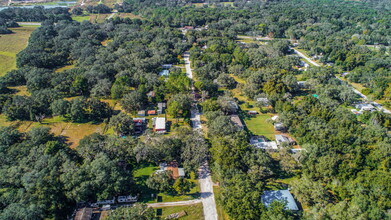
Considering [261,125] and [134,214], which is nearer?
[134,214]

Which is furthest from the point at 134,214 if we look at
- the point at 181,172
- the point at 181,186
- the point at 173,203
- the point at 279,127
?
the point at 279,127

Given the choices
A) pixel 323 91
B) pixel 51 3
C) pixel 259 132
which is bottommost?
pixel 259 132

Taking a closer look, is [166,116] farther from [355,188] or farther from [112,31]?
[112,31]

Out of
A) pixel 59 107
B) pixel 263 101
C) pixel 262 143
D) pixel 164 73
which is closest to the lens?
pixel 262 143

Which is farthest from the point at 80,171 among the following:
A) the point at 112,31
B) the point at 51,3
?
the point at 51,3

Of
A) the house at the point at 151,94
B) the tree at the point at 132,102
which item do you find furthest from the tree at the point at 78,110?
the house at the point at 151,94

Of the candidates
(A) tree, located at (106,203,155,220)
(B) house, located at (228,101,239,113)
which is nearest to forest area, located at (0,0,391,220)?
(A) tree, located at (106,203,155,220)

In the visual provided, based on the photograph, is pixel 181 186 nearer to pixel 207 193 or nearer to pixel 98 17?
pixel 207 193
